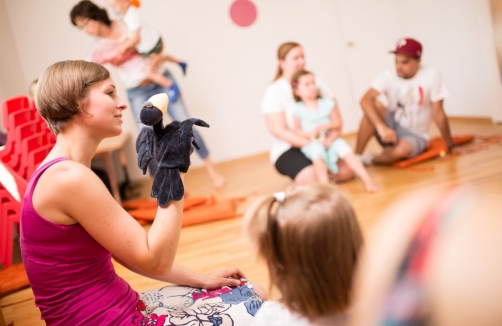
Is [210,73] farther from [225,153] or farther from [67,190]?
[67,190]

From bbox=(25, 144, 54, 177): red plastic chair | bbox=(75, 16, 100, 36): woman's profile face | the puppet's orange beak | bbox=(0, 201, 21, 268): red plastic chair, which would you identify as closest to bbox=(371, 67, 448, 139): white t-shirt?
bbox=(75, 16, 100, 36): woman's profile face

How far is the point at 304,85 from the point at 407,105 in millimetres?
848

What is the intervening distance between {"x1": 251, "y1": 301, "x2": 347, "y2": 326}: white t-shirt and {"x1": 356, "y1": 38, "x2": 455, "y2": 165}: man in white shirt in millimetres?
2748

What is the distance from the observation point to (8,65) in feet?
15.4

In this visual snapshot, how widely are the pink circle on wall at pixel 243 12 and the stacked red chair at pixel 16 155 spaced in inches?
101

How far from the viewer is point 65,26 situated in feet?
15.8

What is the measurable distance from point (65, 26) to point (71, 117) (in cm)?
385

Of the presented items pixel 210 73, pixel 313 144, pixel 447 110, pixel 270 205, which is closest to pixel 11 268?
pixel 313 144

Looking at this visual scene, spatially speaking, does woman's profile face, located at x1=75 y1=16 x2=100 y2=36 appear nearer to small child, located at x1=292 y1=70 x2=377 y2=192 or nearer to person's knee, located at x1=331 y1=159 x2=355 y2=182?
small child, located at x1=292 y1=70 x2=377 y2=192

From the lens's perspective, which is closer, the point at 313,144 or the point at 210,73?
the point at 313,144

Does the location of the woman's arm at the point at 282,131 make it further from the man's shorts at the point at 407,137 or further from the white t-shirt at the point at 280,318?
the white t-shirt at the point at 280,318

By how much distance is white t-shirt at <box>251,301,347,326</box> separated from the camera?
110 centimetres

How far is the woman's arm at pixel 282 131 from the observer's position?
3543 mm

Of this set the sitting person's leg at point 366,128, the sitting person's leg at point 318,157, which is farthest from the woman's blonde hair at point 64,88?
the sitting person's leg at point 366,128
